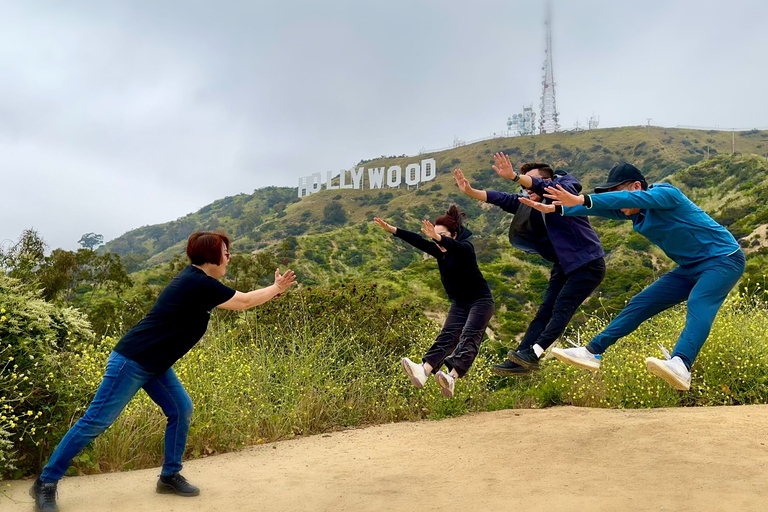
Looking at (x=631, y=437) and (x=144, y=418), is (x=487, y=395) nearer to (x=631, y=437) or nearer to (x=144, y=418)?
(x=631, y=437)

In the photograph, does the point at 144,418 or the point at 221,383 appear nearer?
the point at 144,418

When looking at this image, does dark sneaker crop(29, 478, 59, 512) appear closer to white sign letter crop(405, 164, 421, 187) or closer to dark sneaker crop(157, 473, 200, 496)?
dark sneaker crop(157, 473, 200, 496)

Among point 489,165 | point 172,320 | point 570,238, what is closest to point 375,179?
point 489,165

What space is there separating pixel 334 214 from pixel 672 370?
63.0 metres

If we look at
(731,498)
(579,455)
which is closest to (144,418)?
(579,455)

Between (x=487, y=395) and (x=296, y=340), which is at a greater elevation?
(x=296, y=340)

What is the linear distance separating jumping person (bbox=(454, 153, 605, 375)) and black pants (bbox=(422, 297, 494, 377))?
60 centimetres

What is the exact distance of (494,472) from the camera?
5.99 meters

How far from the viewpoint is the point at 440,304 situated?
22516 mm

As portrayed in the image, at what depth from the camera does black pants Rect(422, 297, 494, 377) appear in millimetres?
6797

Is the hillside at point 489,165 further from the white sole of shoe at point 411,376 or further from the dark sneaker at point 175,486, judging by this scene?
the dark sneaker at point 175,486

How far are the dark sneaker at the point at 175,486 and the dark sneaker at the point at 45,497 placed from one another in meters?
0.81

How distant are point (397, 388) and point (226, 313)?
4.35 meters

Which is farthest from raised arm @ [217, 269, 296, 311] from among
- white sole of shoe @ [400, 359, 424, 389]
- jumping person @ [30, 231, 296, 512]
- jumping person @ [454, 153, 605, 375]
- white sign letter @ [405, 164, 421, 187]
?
white sign letter @ [405, 164, 421, 187]
